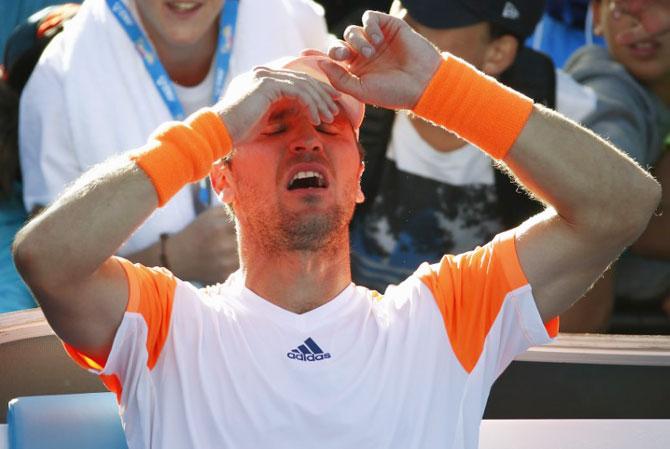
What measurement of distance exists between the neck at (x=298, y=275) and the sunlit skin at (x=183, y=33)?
85cm

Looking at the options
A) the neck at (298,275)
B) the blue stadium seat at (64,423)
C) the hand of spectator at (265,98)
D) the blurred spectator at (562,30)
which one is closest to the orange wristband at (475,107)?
the hand of spectator at (265,98)

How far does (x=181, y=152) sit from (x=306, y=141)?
0.94 ft

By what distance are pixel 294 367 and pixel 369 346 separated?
0.14 metres

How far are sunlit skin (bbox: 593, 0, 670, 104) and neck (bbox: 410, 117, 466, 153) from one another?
20.6 inches

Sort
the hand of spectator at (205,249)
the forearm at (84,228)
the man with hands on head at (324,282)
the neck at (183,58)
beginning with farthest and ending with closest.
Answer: the neck at (183,58)
the hand of spectator at (205,249)
the man with hands on head at (324,282)
the forearm at (84,228)

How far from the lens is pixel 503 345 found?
82.4 inches

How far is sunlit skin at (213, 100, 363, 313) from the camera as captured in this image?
2.07 metres

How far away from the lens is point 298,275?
2.11 metres

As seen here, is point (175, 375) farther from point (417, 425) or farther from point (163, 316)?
point (417, 425)

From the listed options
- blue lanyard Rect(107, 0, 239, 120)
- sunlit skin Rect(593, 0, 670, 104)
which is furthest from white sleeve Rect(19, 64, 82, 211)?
sunlit skin Rect(593, 0, 670, 104)

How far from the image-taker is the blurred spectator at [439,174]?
2.91 metres

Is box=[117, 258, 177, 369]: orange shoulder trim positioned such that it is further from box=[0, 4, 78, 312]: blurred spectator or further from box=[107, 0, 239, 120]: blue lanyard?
box=[107, 0, 239, 120]: blue lanyard

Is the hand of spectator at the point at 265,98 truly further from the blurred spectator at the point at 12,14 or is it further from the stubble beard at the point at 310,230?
the blurred spectator at the point at 12,14

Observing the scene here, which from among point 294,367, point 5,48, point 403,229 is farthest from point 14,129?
point 294,367
